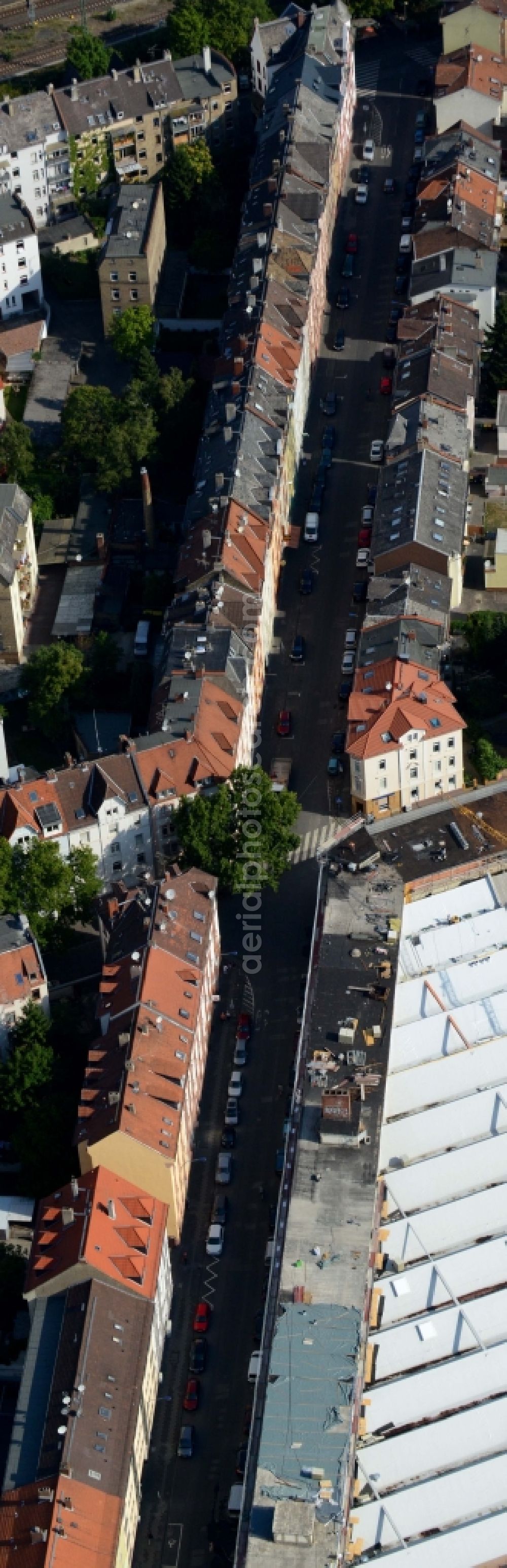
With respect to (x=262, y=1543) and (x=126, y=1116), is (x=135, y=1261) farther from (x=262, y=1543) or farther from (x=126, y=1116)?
(x=262, y=1543)

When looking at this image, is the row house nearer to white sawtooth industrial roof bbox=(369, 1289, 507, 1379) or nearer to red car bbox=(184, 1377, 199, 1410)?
red car bbox=(184, 1377, 199, 1410)

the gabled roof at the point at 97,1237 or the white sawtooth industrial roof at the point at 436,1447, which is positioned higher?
the gabled roof at the point at 97,1237

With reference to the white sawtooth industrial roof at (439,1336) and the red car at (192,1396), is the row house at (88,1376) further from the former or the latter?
the white sawtooth industrial roof at (439,1336)

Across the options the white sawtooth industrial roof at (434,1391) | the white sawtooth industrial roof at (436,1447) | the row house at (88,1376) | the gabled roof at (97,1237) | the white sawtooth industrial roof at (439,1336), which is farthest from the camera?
the white sawtooth industrial roof at (439,1336)

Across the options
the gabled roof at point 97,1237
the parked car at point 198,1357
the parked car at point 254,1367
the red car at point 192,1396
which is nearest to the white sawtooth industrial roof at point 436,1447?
the parked car at point 254,1367

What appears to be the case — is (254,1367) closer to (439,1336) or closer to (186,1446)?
(186,1446)

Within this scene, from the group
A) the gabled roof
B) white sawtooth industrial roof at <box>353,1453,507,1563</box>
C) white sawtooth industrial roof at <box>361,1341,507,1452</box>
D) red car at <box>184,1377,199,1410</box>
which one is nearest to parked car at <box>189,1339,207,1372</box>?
red car at <box>184,1377,199,1410</box>

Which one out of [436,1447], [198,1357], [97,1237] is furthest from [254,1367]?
[97,1237]
